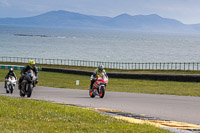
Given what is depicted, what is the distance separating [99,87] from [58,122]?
966 cm

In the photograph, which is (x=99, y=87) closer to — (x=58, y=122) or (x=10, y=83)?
(x=10, y=83)

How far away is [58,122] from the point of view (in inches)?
425

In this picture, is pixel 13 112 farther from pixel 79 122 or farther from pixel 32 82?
pixel 32 82

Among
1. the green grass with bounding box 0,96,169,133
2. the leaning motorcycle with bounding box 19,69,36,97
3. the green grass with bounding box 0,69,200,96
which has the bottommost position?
the green grass with bounding box 0,69,200,96

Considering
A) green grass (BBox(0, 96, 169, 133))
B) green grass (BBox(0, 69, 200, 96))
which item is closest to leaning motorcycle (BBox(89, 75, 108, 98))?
green grass (BBox(0, 69, 200, 96))

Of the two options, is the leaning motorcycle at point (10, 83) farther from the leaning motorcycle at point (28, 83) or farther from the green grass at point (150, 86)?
the green grass at point (150, 86)

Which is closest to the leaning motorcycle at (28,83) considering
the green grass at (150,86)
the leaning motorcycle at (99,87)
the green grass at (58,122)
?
the leaning motorcycle at (99,87)

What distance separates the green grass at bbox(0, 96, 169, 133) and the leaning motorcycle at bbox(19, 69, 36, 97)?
217 inches

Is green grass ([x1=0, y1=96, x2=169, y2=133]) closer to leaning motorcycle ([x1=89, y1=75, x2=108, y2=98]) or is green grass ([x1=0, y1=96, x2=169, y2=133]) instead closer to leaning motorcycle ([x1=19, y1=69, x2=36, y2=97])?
leaning motorcycle ([x1=19, y1=69, x2=36, y2=97])

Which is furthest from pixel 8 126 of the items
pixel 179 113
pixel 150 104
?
pixel 150 104

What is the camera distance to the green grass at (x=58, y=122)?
371 inches

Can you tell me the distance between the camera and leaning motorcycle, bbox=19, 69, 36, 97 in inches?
759

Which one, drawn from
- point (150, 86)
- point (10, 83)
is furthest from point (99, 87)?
point (150, 86)

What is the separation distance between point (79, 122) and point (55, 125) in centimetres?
110
